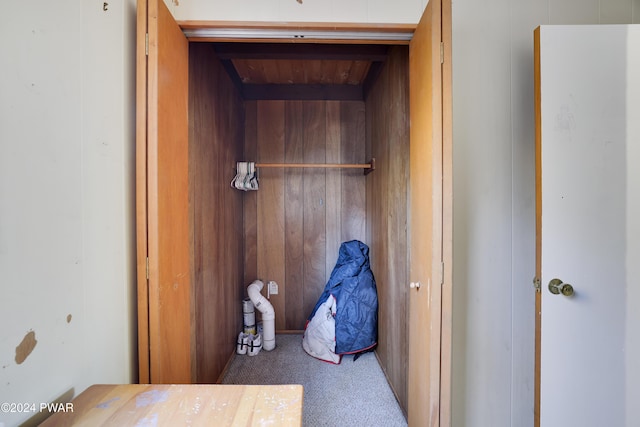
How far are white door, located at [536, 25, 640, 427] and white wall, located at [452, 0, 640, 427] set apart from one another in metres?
0.13

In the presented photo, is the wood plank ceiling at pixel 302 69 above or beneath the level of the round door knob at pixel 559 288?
above

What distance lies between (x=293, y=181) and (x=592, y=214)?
2.11 m

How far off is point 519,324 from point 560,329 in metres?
0.15

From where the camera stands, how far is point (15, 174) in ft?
2.00

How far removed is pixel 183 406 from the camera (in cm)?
69

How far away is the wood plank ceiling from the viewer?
1845 millimetres

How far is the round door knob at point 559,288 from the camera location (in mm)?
1062

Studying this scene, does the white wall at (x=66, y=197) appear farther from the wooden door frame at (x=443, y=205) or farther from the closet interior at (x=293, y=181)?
the closet interior at (x=293, y=181)

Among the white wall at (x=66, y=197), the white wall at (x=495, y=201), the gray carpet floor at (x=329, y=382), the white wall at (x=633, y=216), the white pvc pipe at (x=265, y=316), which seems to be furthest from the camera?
the white pvc pipe at (x=265, y=316)

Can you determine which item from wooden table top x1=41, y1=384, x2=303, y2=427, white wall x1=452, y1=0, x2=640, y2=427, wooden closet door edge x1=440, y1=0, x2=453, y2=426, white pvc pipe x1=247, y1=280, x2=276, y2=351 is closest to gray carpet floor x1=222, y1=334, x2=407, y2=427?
white pvc pipe x1=247, y1=280, x2=276, y2=351

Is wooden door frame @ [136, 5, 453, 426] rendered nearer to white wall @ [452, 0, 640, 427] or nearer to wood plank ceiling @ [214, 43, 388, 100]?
white wall @ [452, 0, 640, 427]

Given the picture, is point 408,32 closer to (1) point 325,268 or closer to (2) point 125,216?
(2) point 125,216

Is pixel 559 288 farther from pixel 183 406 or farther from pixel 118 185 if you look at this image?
pixel 118 185

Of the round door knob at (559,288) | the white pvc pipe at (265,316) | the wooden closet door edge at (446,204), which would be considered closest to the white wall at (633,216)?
the round door knob at (559,288)
